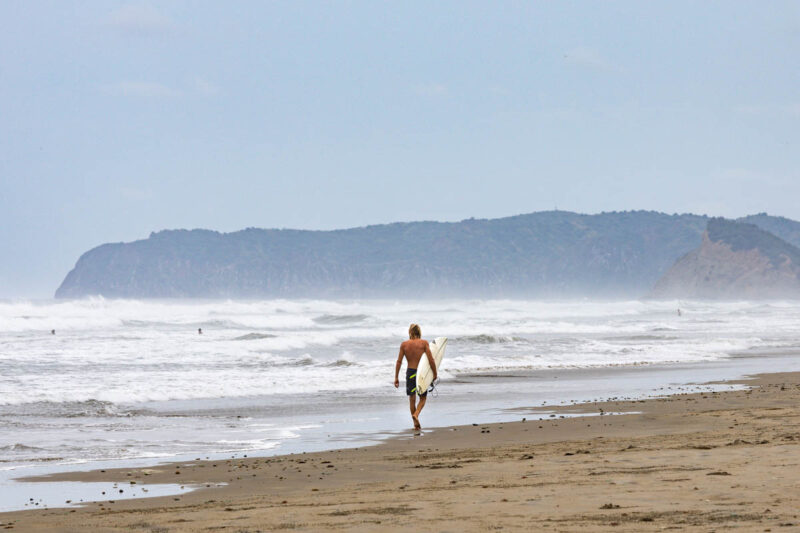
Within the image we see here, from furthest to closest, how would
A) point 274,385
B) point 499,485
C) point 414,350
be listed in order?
1. point 274,385
2. point 414,350
3. point 499,485

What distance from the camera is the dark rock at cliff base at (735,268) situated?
156 meters

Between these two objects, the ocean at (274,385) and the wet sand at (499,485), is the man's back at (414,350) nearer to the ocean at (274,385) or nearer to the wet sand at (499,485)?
the ocean at (274,385)

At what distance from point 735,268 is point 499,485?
16085 cm

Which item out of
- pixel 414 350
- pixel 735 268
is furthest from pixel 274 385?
pixel 735 268

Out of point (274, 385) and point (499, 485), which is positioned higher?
point (274, 385)

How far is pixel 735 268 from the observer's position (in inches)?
6289

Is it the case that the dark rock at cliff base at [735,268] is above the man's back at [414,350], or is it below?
above

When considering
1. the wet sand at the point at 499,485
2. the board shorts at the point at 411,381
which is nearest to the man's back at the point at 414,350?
the board shorts at the point at 411,381

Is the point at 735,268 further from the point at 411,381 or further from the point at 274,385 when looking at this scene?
the point at 411,381

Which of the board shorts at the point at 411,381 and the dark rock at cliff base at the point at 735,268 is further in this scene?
the dark rock at cliff base at the point at 735,268

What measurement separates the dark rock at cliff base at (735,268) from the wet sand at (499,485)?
151502 mm

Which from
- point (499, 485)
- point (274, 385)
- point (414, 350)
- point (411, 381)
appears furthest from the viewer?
point (274, 385)

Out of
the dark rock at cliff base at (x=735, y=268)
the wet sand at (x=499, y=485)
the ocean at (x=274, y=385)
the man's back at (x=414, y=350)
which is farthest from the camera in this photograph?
the dark rock at cliff base at (x=735, y=268)

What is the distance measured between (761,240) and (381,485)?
167479 millimetres
